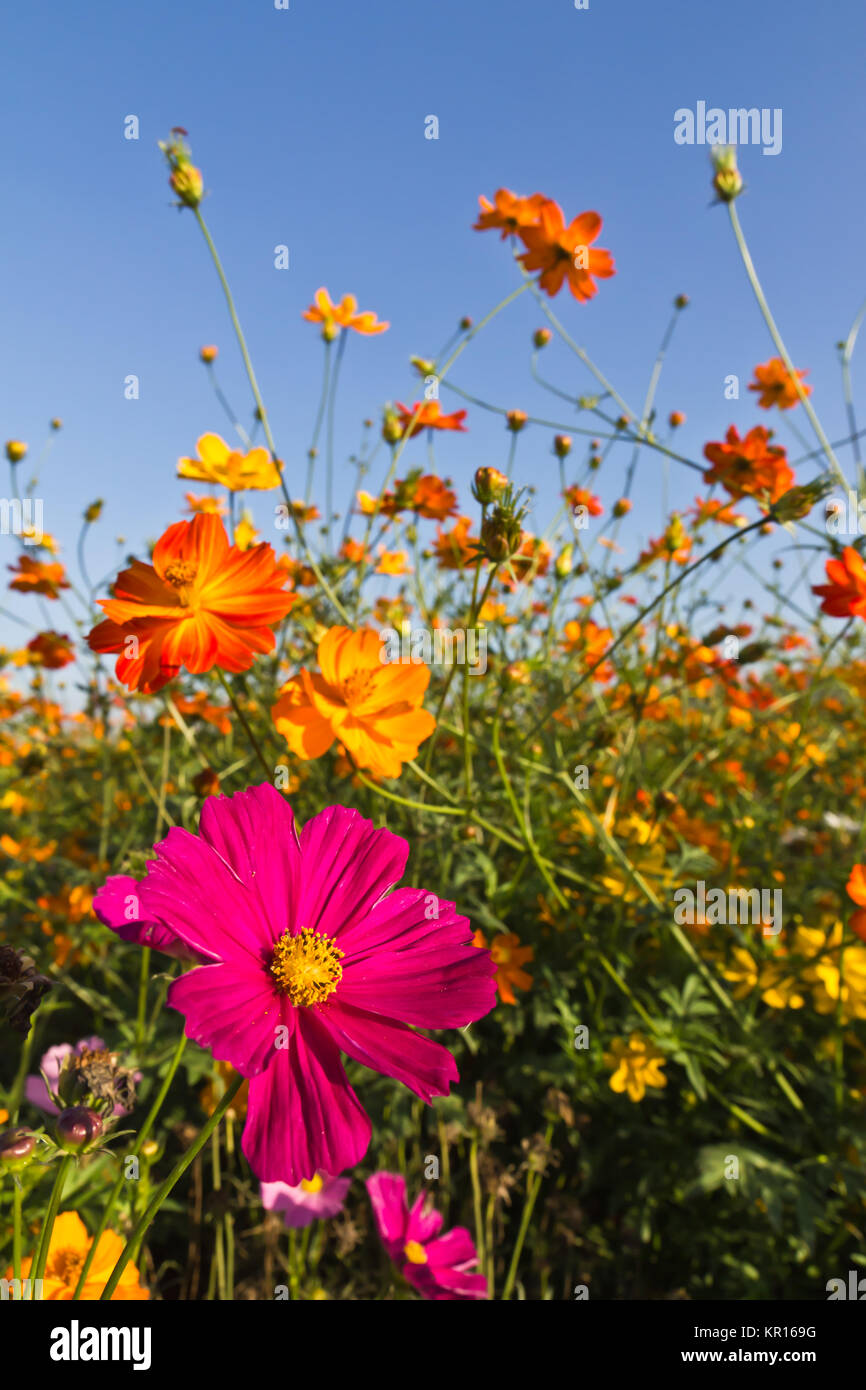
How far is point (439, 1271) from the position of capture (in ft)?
2.52

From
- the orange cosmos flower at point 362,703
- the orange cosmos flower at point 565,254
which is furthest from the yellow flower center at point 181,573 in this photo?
the orange cosmos flower at point 565,254

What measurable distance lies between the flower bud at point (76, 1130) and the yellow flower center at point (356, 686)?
460 millimetres

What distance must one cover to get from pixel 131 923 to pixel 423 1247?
61cm

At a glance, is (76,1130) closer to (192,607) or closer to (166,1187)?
(166,1187)

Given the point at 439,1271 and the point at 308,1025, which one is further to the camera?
the point at 439,1271

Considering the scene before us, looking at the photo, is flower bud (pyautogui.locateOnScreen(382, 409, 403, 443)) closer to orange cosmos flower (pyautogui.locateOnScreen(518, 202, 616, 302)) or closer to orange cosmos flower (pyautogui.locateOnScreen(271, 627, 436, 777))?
orange cosmos flower (pyautogui.locateOnScreen(518, 202, 616, 302))

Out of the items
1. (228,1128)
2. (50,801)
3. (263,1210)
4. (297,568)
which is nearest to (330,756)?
(297,568)

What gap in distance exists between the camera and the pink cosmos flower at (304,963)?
0.36 meters

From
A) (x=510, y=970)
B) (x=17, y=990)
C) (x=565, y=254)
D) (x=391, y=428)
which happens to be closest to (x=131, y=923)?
(x=17, y=990)

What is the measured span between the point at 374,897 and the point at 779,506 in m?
0.85

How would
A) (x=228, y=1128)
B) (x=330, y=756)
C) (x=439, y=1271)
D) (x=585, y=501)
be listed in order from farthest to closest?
(x=585, y=501)
(x=330, y=756)
(x=228, y=1128)
(x=439, y=1271)

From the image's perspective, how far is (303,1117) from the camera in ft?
1.23

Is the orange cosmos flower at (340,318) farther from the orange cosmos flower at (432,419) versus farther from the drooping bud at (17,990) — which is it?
the drooping bud at (17,990)
